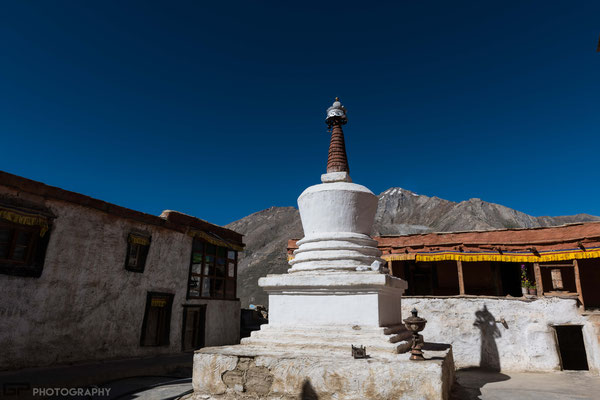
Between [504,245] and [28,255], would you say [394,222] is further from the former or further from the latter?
[28,255]

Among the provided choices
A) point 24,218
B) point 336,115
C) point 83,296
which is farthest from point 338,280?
point 83,296

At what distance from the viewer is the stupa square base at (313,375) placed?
14.5 ft

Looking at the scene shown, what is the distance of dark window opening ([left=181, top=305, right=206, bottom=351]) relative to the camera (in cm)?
1369

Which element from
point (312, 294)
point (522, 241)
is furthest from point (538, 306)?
point (312, 294)

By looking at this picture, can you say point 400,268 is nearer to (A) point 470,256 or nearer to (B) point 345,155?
(A) point 470,256

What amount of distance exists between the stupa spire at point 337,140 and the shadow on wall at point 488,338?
10.1 m

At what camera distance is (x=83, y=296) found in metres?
10.5

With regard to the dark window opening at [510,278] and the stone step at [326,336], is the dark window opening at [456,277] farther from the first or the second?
the stone step at [326,336]

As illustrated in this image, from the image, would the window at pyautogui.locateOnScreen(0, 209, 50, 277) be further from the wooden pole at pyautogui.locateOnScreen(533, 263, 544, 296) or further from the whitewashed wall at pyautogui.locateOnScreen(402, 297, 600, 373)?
the wooden pole at pyautogui.locateOnScreen(533, 263, 544, 296)

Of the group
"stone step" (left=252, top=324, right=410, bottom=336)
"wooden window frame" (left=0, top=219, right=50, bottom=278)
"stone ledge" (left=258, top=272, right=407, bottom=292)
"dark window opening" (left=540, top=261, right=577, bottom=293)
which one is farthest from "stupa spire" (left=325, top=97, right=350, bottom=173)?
"dark window opening" (left=540, top=261, right=577, bottom=293)

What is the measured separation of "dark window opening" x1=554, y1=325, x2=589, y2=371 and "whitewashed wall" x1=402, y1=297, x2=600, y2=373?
15.8ft

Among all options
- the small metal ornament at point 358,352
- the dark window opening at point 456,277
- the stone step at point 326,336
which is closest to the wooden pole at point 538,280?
the dark window opening at point 456,277

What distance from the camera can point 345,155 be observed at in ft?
26.2

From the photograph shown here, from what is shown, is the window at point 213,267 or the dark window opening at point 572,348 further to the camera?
the dark window opening at point 572,348
